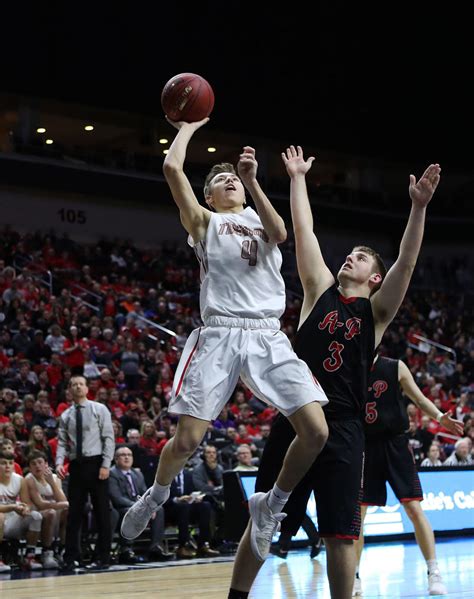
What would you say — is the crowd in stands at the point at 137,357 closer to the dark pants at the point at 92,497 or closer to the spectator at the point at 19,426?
the spectator at the point at 19,426

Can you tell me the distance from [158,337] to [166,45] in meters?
9.49

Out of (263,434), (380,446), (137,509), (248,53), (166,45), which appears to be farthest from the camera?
(248,53)

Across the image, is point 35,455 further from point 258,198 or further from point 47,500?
point 258,198

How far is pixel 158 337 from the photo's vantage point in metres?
20.7

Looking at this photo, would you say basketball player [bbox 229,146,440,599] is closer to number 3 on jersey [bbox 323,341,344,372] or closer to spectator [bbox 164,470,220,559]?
number 3 on jersey [bbox 323,341,344,372]

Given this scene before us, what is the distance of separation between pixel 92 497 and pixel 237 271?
5.97m

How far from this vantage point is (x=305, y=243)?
5410 millimetres

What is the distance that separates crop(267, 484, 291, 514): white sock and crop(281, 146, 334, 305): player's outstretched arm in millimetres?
1120

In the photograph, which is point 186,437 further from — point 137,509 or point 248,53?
point 248,53

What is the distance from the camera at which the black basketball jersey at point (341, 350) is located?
529 centimetres

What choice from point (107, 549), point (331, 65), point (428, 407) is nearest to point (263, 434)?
point (107, 549)

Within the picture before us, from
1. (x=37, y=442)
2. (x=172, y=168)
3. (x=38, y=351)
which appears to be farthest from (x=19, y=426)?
(x=172, y=168)

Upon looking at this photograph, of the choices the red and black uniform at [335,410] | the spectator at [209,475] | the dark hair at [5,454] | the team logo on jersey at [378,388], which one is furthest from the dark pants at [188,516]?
the red and black uniform at [335,410]

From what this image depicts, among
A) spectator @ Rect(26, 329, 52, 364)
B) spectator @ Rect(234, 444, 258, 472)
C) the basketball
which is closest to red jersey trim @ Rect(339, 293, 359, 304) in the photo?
the basketball
